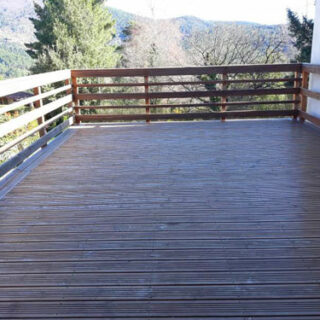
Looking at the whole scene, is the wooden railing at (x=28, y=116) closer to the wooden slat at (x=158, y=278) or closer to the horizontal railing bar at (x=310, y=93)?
the wooden slat at (x=158, y=278)

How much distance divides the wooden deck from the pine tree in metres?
11.5

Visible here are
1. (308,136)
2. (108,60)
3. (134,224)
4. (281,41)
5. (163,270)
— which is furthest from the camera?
(108,60)

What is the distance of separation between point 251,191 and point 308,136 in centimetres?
222

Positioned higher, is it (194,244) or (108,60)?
(108,60)

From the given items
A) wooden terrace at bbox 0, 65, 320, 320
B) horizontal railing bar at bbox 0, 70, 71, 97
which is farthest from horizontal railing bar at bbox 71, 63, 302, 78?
wooden terrace at bbox 0, 65, 320, 320

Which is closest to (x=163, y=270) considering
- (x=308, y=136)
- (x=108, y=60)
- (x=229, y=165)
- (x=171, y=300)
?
(x=171, y=300)

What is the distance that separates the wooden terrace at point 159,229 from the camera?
1525mm

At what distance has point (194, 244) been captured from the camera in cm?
197

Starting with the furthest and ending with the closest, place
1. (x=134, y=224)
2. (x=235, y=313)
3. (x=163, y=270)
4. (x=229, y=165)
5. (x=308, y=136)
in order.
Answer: (x=308, y=136) < (x=229, y=165) < (x=134, y=224) < (x=163, y=270) < (x=235, y=313)

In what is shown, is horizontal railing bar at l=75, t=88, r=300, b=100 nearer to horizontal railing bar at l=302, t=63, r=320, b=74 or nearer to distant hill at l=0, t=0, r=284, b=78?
horizontal railing bar at l=302, t=63, r=320, b=74

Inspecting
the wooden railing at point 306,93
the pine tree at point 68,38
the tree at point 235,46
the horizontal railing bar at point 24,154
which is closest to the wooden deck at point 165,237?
the horizontal railing bar at point 24,154

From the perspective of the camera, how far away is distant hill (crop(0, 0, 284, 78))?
19156 millimetres

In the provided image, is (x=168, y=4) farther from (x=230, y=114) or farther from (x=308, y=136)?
(x=308, y=136)

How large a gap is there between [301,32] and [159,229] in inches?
527
